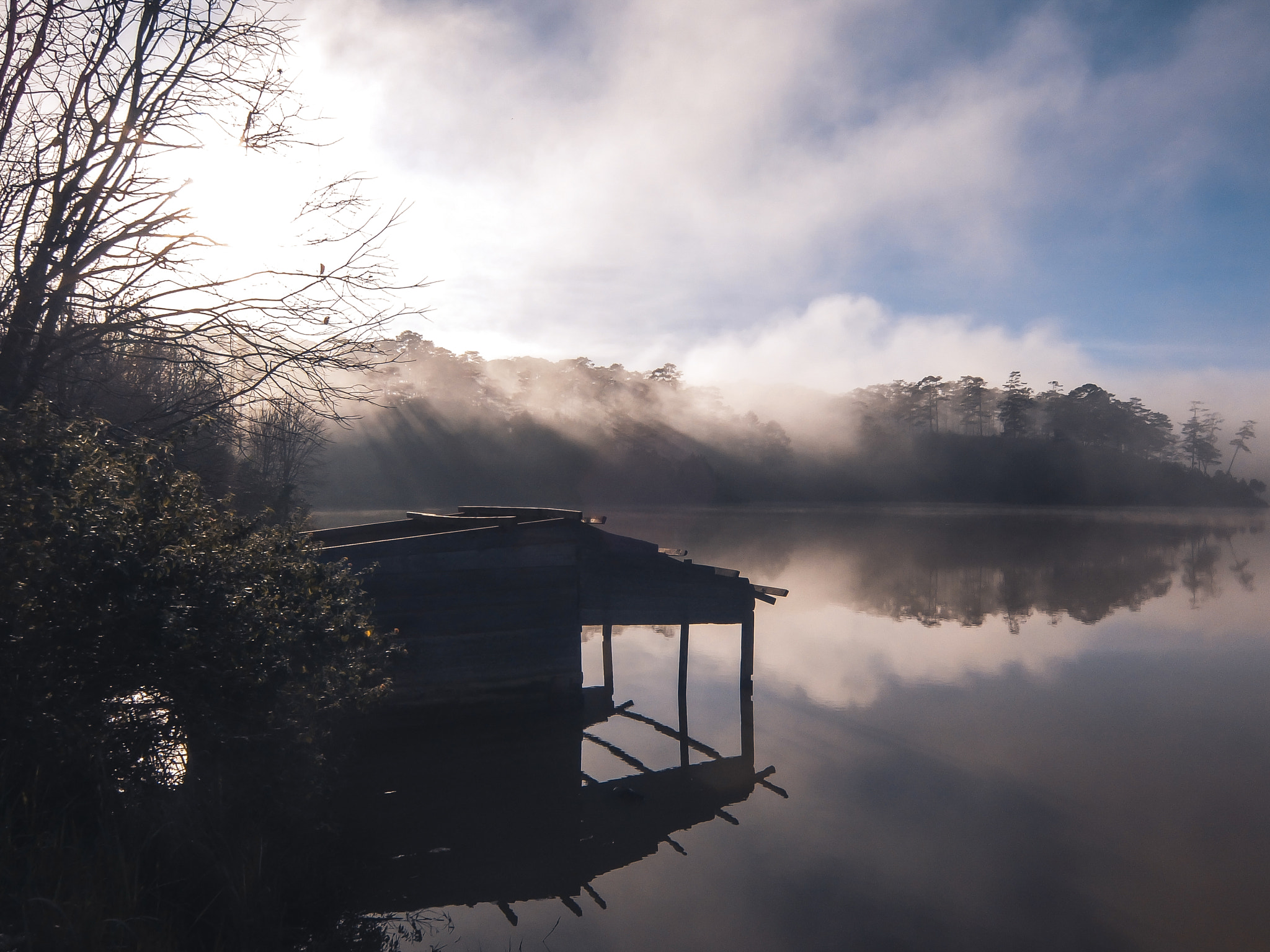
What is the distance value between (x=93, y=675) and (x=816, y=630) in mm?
20869

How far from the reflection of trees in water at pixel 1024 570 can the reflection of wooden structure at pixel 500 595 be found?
1591 centimetres

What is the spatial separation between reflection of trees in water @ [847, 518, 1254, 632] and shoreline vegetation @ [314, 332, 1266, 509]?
120 feet

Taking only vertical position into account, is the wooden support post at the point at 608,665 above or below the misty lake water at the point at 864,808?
above

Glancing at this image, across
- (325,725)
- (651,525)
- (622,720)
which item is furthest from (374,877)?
(651,525)

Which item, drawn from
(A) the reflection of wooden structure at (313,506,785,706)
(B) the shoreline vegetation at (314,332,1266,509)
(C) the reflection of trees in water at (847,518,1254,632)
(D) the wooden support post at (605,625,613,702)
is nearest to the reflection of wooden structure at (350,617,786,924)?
(A) the reflection of wooden structure at (313,506,785,706)

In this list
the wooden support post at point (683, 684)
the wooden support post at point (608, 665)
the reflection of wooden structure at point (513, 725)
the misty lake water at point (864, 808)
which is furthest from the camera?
the wooden support post at point (608, 665)

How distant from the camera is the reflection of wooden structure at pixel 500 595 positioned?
1145cm

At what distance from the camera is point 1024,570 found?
39.0 meters

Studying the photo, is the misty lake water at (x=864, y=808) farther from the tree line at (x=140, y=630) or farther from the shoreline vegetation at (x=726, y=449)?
the shoreline vegetation at (x=726, y=449)

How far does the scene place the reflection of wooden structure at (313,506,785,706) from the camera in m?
11.5

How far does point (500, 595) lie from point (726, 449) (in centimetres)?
10527

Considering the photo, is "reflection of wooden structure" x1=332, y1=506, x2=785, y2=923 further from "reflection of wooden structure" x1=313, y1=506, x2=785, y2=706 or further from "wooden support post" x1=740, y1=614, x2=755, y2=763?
"wooden support post" x1=740, y1=614, x2=755, y2=763

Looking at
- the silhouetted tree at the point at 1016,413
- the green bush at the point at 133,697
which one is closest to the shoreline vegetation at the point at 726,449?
the silhouetted tree at the point at 1016,413

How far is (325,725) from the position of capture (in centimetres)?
752
